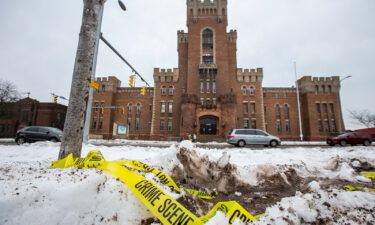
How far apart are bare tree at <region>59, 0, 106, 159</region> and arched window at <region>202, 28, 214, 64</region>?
29.4 meters

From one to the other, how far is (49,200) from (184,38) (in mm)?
35542

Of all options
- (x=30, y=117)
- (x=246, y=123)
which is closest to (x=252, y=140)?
(x=246, y=123)

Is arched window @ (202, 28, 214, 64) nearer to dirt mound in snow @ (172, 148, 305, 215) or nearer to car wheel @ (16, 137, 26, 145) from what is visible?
car wheel @ (16, 137, 26, 145)

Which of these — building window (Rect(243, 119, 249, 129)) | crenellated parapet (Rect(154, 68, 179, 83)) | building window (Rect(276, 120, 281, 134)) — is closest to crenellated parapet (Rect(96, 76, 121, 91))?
crenellated parapet (Rect(154, 68, 179, 83))

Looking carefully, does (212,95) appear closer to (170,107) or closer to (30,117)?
(170,107)

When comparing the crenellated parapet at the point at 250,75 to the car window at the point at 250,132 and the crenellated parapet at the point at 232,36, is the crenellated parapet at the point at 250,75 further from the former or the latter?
the car window at the point at 250,132

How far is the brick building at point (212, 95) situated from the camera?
30078mm

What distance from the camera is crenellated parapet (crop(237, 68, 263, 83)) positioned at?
3186 centimetres

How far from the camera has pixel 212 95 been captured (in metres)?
29.4

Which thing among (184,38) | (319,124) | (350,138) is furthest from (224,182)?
(319,124)

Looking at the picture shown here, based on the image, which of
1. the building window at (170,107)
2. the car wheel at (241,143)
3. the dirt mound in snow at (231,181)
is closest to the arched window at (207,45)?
the building window at (170,107)

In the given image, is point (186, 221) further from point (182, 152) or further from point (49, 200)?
point (182, 152)

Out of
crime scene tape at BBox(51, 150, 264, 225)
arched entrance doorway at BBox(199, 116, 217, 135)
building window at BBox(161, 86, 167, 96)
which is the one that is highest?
building window at BBox(161, 86, 167, 96)

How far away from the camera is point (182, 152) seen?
306cm
